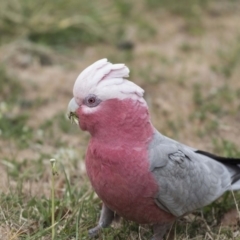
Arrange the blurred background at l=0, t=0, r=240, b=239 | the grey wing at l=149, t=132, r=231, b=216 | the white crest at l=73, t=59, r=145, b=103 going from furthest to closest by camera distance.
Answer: the blurred background at l=0, t=0, r=240, b=239 → the grey wing at l=149, t=132, r=231, b=216 → the white crest at l=73, t=59, r=145, b=103

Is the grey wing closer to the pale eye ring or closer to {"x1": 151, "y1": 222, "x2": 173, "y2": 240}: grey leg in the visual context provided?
{"x1": 151, "y1": 222, "x2": 173, "y2": 240}: grey leg

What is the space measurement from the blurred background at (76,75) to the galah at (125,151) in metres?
0.29

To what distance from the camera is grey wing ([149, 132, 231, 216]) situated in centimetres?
275

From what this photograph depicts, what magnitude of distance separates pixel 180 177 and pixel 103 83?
0.59 meters

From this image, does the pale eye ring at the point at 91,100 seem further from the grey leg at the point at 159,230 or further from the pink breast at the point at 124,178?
the grey leg at the point at 159,230

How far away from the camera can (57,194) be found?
3551 mm

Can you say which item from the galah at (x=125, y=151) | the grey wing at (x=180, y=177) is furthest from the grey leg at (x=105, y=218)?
the grey wing at (x=180, y=177)

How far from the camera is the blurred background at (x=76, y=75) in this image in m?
Answer: 3.19

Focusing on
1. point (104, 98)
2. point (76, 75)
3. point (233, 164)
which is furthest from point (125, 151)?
point (76, 75)

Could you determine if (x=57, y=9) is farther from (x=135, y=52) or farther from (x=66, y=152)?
(x=66, y=152)

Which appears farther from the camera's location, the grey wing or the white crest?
the grey wing

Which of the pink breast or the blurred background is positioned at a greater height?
the pink breast

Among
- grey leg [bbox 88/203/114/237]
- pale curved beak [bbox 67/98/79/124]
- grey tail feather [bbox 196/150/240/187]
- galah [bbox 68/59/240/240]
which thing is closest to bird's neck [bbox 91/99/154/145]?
galah [bbox 68/59/240/240]

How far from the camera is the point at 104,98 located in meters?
2.63
